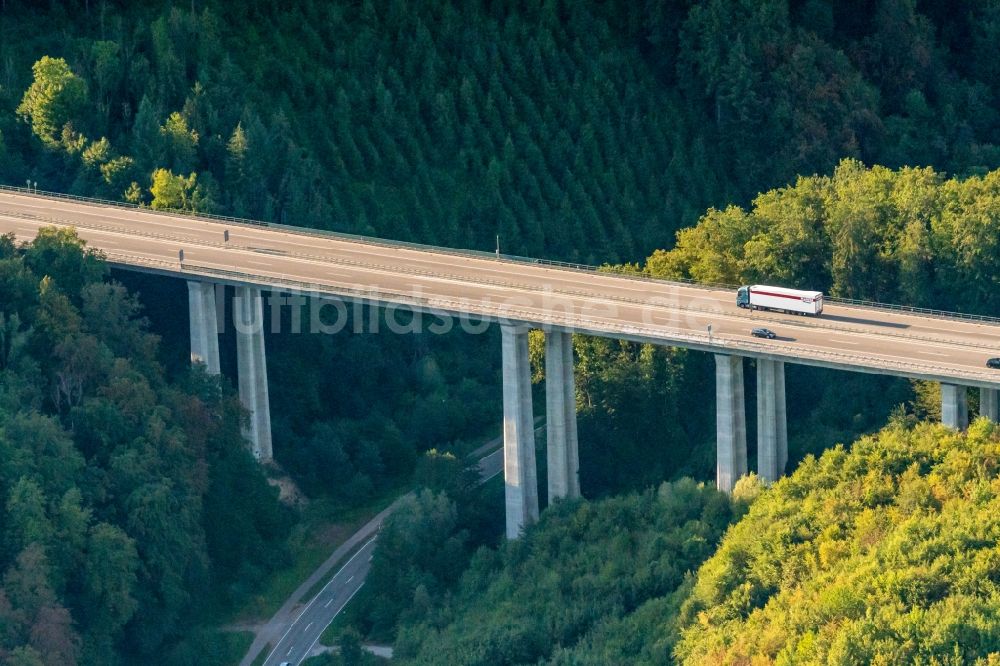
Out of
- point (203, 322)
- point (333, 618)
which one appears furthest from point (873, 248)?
point (203, 322)

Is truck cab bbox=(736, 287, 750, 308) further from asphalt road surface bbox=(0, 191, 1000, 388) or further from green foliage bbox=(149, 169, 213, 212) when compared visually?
green foliage bbox=(149, 169, 213, 212)

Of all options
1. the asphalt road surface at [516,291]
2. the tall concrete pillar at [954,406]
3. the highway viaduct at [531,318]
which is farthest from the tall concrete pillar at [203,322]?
the tall concrete pillar at [954,406]

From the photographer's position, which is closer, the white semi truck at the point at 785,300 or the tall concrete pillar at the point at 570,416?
the white semi truck at the point at 785,300

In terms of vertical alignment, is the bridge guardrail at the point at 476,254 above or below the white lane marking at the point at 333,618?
above

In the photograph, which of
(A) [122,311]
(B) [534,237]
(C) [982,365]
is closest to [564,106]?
(B) [534,237]

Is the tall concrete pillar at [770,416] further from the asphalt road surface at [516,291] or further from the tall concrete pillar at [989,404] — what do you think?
the tall concrete pillar at [989,404]

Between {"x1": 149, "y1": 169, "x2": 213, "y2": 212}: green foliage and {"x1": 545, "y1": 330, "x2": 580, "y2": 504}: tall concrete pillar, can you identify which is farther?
{"x1": 149, "y1": 169, "x2": 213, "y2": 212}: green foliage

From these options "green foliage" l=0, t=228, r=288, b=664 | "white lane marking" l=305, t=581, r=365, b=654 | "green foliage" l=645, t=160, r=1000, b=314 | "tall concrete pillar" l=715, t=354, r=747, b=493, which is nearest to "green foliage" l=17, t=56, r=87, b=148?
"green foliage" l=0, t=228, r=288, b=664
